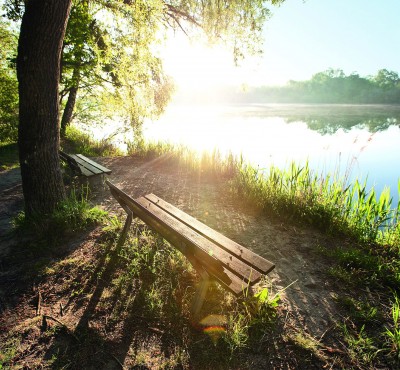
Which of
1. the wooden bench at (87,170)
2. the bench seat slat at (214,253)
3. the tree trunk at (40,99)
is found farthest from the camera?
the wooden bench at (87,170)

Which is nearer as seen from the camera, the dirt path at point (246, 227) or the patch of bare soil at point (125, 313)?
the patch of bare soil at point (125, 313)

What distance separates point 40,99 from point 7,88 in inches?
361

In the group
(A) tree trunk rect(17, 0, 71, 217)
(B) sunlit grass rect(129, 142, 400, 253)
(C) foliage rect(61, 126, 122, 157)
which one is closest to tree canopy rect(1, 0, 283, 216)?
(A) tree trunk rect(17, 0, 71, 217)

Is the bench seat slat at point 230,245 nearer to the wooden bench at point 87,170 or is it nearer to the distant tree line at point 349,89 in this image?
the wooden bench at point 87,170

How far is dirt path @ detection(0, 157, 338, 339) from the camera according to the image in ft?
8.19

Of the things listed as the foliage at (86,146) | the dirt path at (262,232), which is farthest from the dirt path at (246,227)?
the foliage at (86,146)

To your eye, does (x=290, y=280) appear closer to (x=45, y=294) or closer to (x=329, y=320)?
(x=329, y=320)

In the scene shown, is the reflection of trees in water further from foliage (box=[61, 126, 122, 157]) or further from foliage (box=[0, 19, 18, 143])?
foliage (box=[0, 19, 18, 143])

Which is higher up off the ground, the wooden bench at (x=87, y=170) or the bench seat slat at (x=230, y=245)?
the bench seat slat at (x=230, y=245)

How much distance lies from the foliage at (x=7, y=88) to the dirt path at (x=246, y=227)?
4.40 meters

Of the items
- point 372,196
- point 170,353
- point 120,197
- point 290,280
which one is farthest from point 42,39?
point 372,196

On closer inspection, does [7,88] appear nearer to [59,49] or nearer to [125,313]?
[59,49]

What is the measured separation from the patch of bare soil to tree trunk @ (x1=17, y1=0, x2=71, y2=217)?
0.81 meters

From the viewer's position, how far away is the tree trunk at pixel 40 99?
122 inches
